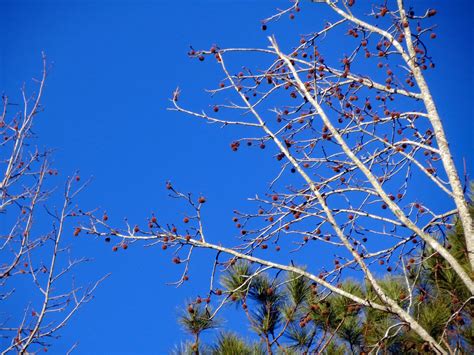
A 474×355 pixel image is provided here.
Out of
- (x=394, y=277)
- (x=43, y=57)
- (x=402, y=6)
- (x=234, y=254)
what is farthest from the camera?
(x=394, y=277)

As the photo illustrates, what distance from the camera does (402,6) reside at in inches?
204

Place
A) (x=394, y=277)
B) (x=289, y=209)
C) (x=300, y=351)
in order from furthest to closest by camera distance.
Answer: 1. (x=394, y=277)
2. (x=300, y=351)
3. (x=289, y=209)

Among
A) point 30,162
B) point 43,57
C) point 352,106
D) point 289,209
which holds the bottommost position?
point 289,209

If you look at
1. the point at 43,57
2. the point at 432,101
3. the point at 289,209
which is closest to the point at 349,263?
the point at 289,209

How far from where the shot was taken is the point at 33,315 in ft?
17.1

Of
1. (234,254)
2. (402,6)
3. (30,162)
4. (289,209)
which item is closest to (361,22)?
(402,6)

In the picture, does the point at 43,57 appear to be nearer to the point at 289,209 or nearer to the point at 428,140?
the point at 289,209

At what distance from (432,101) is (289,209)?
135cm

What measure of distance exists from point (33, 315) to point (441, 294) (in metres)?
3.89

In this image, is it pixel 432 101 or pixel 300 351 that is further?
pixel 300 351

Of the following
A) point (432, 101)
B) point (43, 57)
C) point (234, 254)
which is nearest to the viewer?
point (234, 254)

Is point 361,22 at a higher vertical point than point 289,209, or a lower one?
higher

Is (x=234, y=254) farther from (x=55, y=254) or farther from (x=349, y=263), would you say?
(x=55, y=254)

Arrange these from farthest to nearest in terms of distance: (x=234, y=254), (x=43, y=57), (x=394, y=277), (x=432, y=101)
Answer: (x=394, y=277)
(x=43, y=57)
(x=432, y=101)
(x=234, y=254)
